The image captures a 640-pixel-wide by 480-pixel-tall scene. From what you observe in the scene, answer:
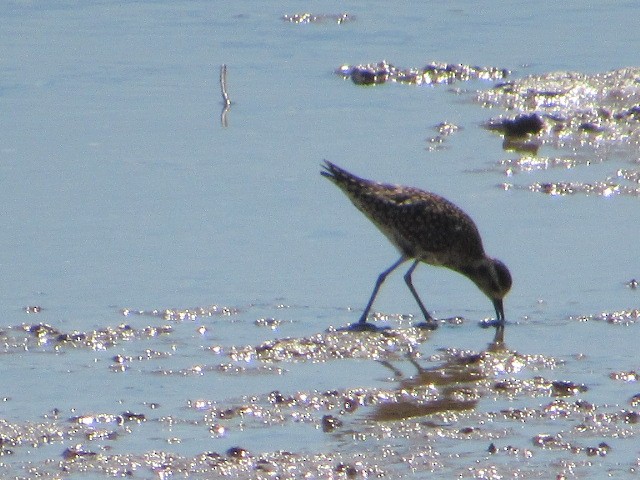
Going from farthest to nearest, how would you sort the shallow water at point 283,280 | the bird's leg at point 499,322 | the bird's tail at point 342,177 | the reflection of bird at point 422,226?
the bird's tail at point 342,177 < the reflection of bird at point 422,226 < the bird's leg at point 499,322 < the shallow water at point 283,280

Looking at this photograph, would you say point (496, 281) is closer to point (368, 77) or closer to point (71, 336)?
point (71, 336)

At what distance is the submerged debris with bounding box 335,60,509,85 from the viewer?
642 inches

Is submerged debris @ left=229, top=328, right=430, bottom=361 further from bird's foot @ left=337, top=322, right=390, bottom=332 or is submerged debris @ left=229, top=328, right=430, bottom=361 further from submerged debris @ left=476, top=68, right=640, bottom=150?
submerged debris @ left=476, top=68, right=640, bottom=150

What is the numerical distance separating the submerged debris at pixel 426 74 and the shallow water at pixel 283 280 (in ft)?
0.70

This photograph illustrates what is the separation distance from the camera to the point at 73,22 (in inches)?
803

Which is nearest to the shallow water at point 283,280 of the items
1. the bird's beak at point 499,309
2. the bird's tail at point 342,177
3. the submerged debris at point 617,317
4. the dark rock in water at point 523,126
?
the submerged debris at point 617,317

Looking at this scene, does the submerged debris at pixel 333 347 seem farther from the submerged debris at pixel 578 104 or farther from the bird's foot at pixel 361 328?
the submerged debris at pixel 578 104

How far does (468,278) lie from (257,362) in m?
2.20

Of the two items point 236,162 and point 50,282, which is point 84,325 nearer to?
point 50,282

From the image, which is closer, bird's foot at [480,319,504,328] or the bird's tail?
bird's foot at [480,319,504,328]

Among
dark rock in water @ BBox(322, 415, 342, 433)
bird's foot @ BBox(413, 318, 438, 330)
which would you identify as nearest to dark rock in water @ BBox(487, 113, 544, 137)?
bird's foot @ BBox(413, 318, 438, 330)

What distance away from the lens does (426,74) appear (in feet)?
53.8

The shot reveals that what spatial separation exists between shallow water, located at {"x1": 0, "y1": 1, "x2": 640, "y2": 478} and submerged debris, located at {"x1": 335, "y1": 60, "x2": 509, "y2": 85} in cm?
21

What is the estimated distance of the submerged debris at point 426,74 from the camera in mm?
16312
